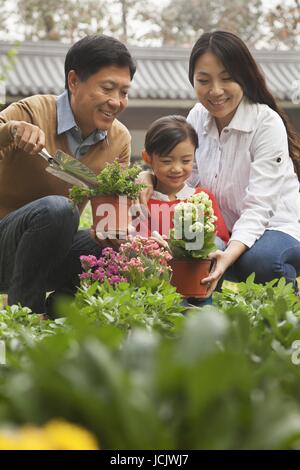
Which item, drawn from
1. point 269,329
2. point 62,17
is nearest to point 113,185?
point 269,329

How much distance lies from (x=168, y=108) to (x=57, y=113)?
8652 millimetres

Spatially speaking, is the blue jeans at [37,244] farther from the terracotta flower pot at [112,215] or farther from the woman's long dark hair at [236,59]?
the woman's long dark hair at [236,59]

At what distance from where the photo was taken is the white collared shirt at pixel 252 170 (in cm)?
382

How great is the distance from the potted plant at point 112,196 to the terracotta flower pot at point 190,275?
245 millimetres

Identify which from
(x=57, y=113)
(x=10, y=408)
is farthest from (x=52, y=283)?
(x=10, y=408)

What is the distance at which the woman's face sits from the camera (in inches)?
149

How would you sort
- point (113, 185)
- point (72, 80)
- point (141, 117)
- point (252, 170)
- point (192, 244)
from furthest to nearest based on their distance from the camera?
point (141, 117) < point (252, 170) < point (72, 80) < point (192, 244) < point (113, 185)

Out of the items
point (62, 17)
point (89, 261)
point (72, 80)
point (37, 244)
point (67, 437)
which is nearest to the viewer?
point (67, 437)

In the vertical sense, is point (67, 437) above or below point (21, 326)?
above

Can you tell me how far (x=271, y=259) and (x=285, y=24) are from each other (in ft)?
48.7

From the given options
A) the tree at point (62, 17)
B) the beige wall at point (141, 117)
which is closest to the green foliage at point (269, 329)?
the beige wall at point (141, 117)

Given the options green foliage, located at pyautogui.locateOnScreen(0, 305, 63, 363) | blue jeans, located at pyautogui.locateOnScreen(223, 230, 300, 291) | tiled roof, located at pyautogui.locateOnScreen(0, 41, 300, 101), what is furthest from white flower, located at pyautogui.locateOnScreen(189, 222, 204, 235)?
tiled roof, located at pyautogui.locateOnScreen(0, 41, 300, 101)

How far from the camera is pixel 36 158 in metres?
3.65

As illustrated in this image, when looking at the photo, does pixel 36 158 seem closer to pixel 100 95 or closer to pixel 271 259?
pixel 100 95
